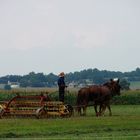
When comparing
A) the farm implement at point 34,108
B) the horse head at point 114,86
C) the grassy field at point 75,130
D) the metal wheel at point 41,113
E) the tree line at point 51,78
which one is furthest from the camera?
the tree line at point 51,78

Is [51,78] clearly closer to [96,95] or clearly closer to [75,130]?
[96,95]

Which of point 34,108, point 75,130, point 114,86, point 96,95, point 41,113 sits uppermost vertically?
point 114,86

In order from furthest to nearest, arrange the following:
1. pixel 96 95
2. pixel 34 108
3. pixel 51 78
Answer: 1. pixel 51 78
2. pixel 96 95
3. pixel 34 108

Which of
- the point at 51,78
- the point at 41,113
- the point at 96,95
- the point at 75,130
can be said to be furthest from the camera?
the point at 51,78

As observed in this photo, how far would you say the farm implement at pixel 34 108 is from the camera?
103 ft

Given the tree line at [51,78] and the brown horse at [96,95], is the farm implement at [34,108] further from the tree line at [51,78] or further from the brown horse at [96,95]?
the tree line at [51,78]

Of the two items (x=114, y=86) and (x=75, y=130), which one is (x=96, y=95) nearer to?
(x=114, y=86)

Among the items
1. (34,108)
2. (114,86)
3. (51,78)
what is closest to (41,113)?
(34,108)

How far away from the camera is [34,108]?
105ft

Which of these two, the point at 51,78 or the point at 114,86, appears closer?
the point at 114,86

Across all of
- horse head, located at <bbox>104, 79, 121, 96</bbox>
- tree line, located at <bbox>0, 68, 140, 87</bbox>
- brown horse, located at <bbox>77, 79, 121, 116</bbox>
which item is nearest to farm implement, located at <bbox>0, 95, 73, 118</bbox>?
brown horse, located at <bbox>77, 79, 121, 116</bbox>

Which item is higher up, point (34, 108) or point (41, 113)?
point (34, 108)

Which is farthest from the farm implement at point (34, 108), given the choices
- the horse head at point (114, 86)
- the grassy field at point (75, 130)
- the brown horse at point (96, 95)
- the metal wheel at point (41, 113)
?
the grassy field at point (75, 130)

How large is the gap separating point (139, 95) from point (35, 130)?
3056cm
